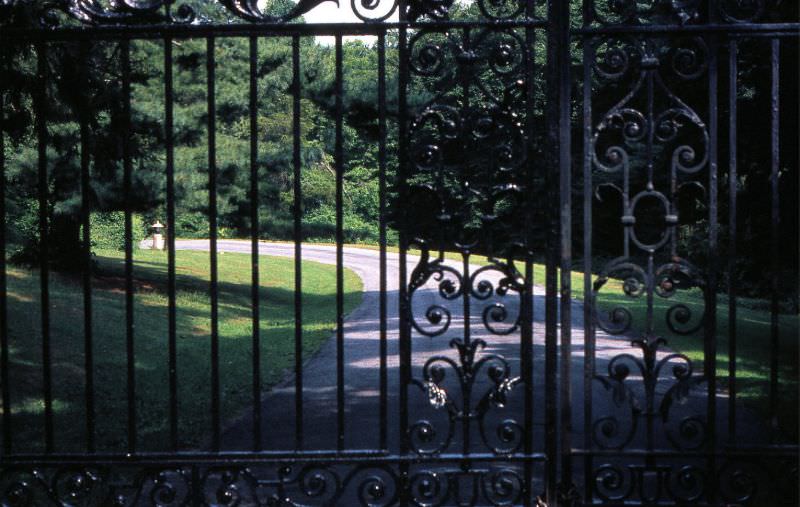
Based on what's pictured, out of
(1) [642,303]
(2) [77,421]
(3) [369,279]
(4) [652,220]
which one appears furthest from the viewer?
(3) [369,279]

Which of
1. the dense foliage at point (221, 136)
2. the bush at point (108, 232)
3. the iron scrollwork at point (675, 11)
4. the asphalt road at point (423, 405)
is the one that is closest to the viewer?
the iron scrollwork at point (675, 11)

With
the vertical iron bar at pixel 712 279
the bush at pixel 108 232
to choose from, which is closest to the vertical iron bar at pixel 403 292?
the vertical iron bar at pixel 712 279

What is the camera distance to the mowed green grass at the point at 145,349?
7719mm

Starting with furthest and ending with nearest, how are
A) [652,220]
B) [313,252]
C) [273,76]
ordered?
[313,252], [273,76], [652,220]

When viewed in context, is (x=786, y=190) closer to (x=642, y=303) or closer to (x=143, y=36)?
(x=143, y=36)

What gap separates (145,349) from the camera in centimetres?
1221

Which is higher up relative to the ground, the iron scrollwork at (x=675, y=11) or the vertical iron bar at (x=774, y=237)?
the iron scrollwork at (x=675, y=11)

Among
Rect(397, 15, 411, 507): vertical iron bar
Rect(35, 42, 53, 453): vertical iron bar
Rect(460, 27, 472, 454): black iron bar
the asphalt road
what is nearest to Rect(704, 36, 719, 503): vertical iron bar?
the asphalt road

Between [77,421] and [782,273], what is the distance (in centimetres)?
1218

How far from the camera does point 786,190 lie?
8.32 m

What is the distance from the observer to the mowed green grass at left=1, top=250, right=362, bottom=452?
7.72m

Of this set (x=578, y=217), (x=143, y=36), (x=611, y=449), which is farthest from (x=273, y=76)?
(x=611, y=449)

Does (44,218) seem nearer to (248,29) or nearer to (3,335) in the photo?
(3,335)

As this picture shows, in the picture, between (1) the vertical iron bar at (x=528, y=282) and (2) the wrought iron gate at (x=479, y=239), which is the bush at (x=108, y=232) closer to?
(2) the wrought iron gate at (x=479, y=239)
